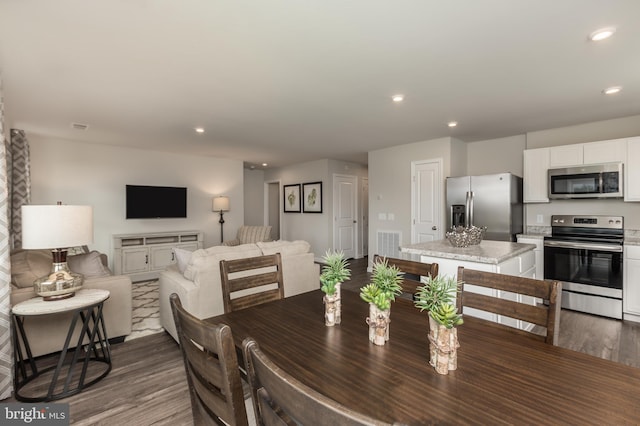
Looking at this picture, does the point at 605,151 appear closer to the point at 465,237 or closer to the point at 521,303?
the point at 465,237

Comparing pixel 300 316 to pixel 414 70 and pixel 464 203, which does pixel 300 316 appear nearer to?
pixel 414 70

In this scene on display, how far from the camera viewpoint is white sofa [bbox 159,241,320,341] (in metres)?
2.74

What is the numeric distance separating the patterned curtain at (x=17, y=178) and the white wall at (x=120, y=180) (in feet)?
1.94

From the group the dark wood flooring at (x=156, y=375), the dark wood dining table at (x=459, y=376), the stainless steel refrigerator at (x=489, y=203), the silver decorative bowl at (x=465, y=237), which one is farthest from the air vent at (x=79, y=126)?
the stainless steel refrigerator at (x=489, y=203)

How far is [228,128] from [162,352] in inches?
116

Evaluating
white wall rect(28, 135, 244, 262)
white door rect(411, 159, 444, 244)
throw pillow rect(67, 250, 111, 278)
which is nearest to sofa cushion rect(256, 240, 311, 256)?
throw pillow rect(67, 250, 111, 278)

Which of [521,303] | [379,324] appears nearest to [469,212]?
[521,303]

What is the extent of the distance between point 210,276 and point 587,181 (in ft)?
15.2

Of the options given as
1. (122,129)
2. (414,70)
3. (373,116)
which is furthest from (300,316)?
(122,129)

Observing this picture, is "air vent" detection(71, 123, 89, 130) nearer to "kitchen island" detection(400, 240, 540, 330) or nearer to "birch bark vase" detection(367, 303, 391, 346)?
"kitchen island" detection(400, 240, 540, 330)

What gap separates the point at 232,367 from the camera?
835 mm

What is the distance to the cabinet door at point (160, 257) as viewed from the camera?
5.57m

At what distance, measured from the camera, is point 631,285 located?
11.3 feet

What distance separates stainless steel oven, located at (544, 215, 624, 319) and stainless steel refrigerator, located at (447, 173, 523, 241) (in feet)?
1.71
